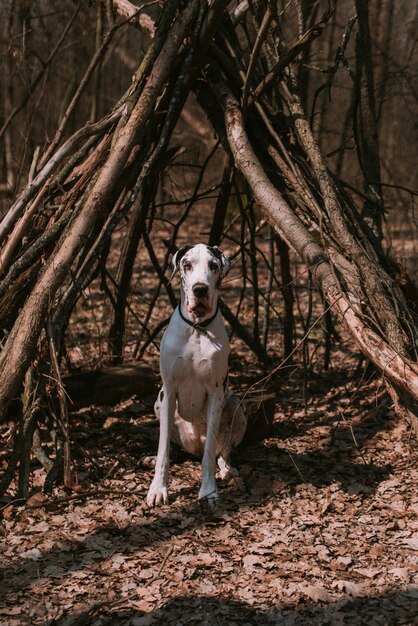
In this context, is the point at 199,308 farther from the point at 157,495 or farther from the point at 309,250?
the point at 157,495

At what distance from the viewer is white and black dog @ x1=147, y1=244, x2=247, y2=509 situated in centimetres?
477

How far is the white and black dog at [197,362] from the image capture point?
4770mm

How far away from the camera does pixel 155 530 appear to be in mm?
4652

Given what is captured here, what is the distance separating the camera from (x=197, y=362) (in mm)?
4945

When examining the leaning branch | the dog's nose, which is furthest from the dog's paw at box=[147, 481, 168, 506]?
the leaning branch

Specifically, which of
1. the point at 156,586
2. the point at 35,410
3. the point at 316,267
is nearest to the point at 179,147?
the point at 316,267

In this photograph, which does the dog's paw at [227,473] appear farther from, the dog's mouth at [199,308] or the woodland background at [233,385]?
the dog's mouth at [199,308]

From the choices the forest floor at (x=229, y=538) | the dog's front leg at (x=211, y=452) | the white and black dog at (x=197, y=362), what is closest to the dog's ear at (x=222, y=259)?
the white and black dog at (x=197, y=362)

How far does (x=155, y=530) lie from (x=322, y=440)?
78.1 inches

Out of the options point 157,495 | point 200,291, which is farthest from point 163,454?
point 200,291

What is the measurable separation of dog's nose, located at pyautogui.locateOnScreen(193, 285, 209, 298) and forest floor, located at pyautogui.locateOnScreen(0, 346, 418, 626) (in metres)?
1.09

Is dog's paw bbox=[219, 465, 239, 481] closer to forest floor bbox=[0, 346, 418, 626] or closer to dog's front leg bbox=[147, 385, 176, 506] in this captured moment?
forest floor bbox=[0, 346, 418, 626]

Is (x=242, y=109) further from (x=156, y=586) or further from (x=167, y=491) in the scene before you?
(x=156, y=586)

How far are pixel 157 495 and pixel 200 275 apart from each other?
4.76 feet
